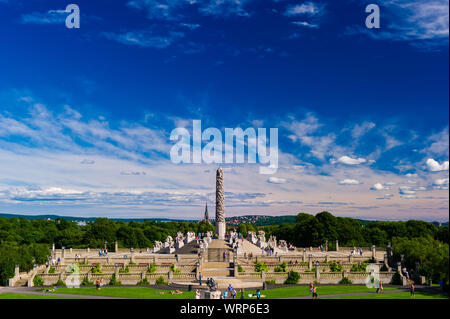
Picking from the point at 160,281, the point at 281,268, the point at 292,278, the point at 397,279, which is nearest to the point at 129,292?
the point at 160,281

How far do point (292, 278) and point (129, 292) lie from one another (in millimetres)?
17718

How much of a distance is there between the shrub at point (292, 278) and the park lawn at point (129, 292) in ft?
39.9

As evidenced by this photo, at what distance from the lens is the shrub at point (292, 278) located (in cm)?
4519

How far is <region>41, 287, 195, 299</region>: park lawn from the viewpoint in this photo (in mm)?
35344

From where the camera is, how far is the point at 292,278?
45.3 meters

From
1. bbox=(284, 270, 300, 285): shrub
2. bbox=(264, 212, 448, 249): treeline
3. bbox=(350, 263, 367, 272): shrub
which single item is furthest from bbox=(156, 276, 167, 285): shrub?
bbox=(264, 212, 448, 249): treeline

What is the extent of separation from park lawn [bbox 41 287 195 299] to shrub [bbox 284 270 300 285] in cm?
1215

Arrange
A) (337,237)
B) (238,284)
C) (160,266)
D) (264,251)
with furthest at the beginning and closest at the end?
1. (337,237)
2. (264,251)
3. (160,266)
4. (238,284)

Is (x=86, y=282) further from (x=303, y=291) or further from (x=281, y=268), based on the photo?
(x=303, y=291)
